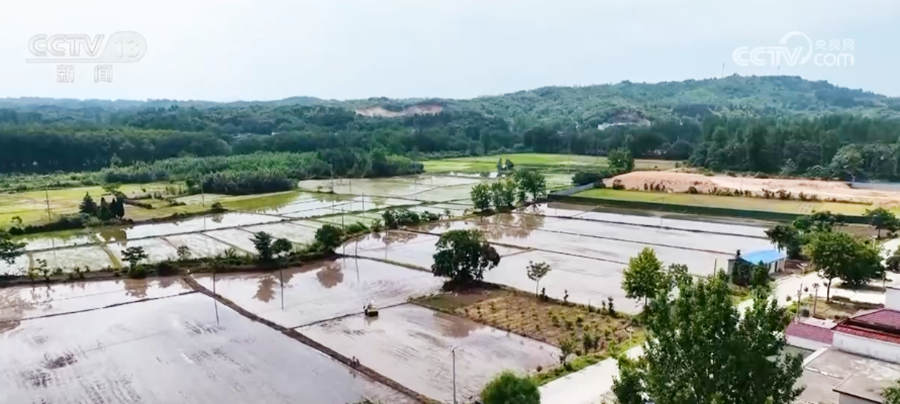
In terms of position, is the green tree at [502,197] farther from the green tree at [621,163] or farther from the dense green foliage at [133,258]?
the dense green foliage at [133,258]

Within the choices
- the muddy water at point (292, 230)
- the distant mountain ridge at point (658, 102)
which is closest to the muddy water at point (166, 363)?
the muddy water at point (292, 230)

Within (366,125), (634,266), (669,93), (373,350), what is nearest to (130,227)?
(373,350)

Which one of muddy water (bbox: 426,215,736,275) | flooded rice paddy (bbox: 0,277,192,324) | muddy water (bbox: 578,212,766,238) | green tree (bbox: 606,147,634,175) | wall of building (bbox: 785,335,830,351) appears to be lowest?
flooded rice paddy (bbox: 0,277,192,324)

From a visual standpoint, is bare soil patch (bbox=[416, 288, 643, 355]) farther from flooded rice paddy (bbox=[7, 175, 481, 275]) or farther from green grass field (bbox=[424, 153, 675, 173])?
green grass field (bbox=[424, 153, 675, 173])

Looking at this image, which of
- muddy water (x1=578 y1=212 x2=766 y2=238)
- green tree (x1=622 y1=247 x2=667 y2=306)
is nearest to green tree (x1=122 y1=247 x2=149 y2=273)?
green tree (x1=622 y1=247 x2=667 y2=306)

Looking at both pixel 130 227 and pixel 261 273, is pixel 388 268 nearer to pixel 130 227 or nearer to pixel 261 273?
pixel 261 273
